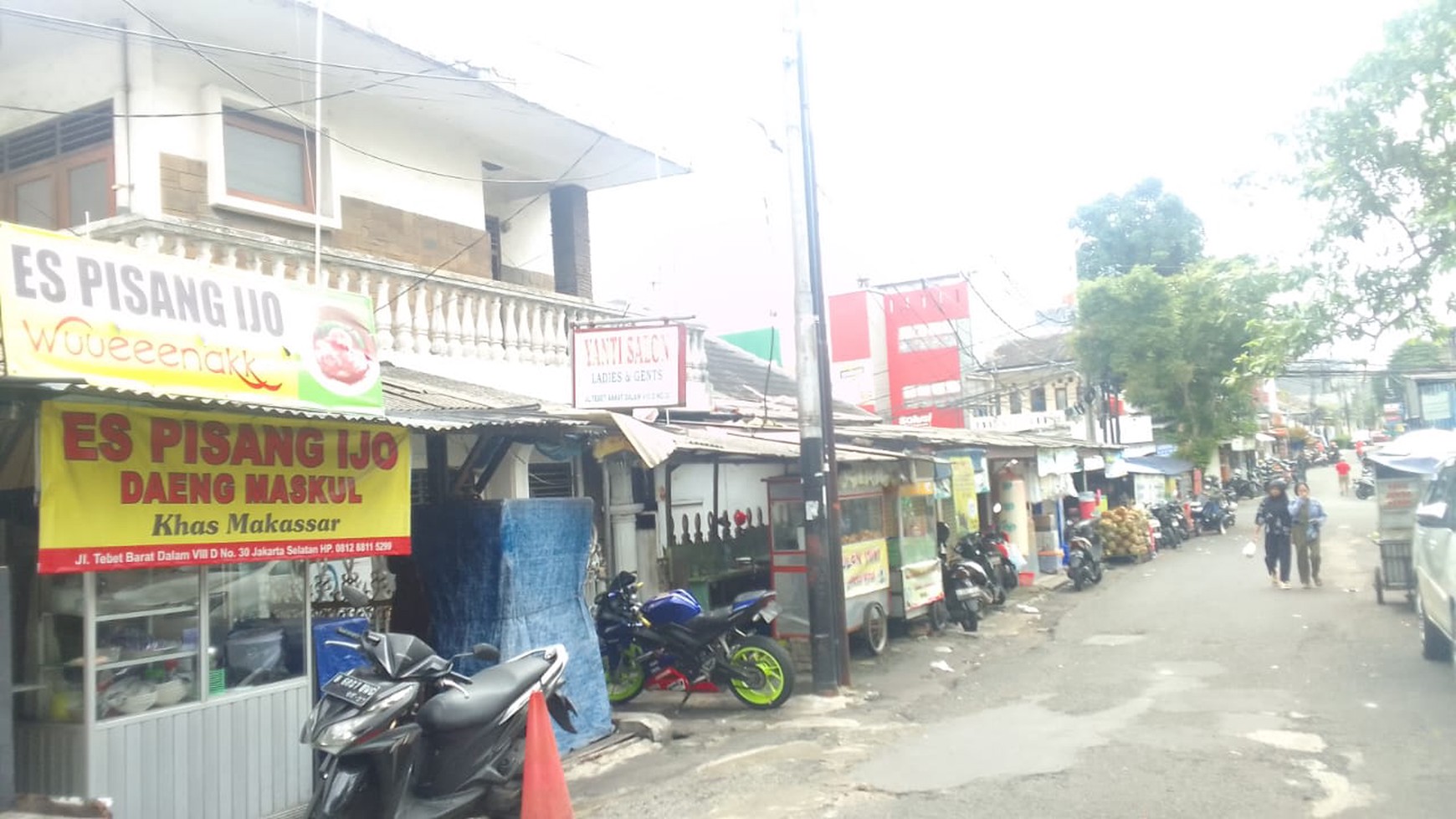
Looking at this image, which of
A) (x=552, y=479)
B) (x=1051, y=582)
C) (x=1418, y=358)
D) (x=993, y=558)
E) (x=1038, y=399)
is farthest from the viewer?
(x=1038, y=399)

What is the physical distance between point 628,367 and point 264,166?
3.77 metres

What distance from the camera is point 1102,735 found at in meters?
7.51

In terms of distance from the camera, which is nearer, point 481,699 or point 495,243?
point 481,699

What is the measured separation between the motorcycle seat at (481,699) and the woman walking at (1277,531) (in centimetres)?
1311

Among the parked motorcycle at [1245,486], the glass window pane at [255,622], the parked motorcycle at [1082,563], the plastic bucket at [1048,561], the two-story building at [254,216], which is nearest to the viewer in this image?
the two-story building at [254,216]

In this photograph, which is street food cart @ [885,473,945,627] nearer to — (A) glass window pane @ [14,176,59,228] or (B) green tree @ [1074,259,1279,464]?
(A) glass window pane @ [14,176,59,228]

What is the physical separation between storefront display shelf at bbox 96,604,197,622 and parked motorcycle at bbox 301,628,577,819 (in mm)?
1032

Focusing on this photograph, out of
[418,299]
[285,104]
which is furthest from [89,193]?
[418,299]

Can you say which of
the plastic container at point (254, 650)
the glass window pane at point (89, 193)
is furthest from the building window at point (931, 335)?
the plastic container at point (254, 650)

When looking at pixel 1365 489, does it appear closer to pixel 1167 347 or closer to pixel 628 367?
pixel 1167 347

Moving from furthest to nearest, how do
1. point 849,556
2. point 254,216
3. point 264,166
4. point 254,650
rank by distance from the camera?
1. point 849,556
2. point 264,166
3. point 254,216
4. point 254,650

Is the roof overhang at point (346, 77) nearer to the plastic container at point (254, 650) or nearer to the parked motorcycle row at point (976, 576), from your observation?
the plastic container at point (254, 650)

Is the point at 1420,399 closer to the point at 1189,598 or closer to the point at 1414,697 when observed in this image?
the point at 1189,598

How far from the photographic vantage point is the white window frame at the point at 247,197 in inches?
346
